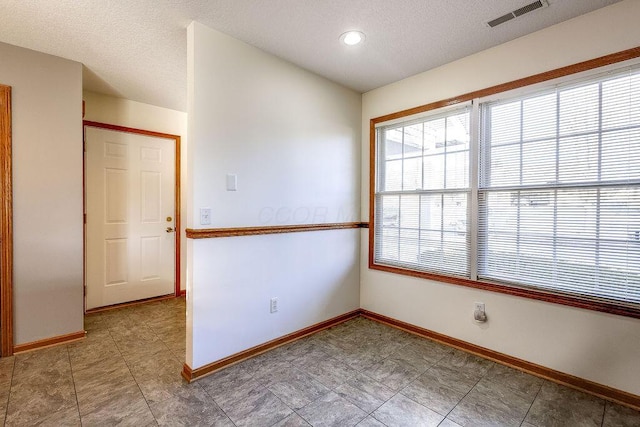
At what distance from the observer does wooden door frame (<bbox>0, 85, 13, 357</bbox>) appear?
233cm

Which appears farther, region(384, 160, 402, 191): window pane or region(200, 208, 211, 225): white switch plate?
region(384, 160, 402, 191): window pane

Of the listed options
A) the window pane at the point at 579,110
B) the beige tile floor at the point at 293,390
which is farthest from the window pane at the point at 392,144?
the beige tile floor at the point at 293,390

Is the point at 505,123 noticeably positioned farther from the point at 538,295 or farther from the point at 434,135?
the point at 538,295

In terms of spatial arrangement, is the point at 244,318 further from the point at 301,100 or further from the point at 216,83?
the point at 301,100

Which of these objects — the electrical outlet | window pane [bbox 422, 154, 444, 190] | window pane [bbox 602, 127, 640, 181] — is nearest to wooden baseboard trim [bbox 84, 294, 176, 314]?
window pane [bbox 422, 154, 444, 190]

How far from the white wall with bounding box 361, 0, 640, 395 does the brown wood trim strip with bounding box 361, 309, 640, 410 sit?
0.04 m

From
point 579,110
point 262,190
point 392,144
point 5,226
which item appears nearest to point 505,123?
point 579,110

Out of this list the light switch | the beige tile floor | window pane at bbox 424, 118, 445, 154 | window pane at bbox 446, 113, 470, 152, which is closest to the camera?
the beige tile floor

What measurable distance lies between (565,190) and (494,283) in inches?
33.5

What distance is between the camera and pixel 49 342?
2.50m

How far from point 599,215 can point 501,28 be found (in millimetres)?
1455

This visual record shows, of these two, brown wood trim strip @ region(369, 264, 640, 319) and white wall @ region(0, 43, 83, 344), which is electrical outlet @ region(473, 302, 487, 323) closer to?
brown wood trim strip @ region(369, 264, 640, 319)

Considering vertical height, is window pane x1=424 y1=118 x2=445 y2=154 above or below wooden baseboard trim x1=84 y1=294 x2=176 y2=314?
above

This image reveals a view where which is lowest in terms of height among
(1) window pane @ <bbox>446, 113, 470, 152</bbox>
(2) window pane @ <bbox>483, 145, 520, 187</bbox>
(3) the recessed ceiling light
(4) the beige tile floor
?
(4) the beige tile floor
